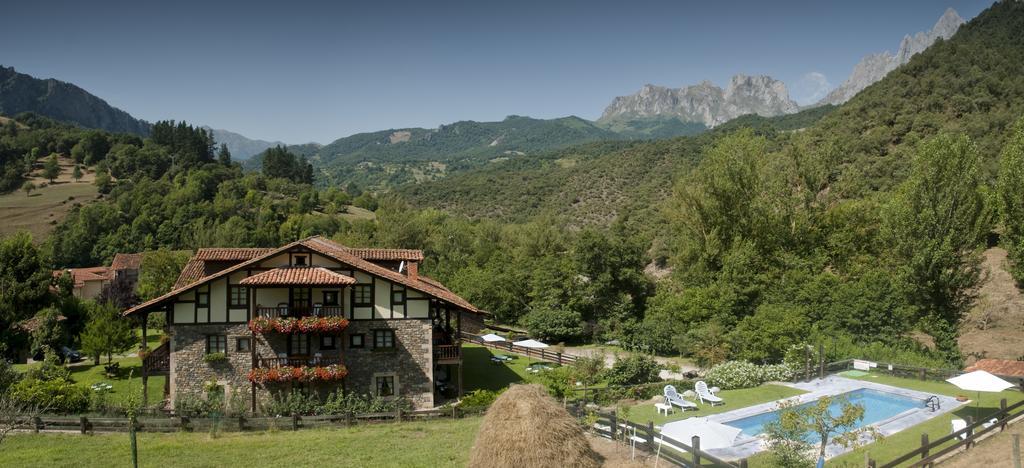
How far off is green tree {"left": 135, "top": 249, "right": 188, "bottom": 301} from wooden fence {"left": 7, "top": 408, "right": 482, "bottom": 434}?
97.7 feet

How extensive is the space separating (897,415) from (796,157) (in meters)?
22.4

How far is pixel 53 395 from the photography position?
20609mm

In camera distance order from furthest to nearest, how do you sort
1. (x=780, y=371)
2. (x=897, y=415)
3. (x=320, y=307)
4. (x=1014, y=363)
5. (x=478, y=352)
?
(x=478, y=352) → (x=780, y=371) → (x=320, y=307) → (x=1014, y=363) → (x=897, y=415)

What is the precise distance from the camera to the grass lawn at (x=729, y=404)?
65.3 feet

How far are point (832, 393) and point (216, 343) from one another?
2322 centimetres

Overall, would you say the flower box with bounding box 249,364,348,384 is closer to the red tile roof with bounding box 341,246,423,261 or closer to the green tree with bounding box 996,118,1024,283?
the red tile roof with bounding box 341,246,423,261

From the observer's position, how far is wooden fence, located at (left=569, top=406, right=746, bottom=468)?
1230 cm

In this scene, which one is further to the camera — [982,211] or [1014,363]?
[982,211]

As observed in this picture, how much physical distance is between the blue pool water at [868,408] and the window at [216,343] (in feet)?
59.9

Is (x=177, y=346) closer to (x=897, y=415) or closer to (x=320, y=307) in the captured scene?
(x=320, y=307)

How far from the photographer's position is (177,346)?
74.1 feet

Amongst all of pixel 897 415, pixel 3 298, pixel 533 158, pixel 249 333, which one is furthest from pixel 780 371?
pixel 533 158

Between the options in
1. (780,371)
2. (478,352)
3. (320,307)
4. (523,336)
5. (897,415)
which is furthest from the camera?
(523,336)

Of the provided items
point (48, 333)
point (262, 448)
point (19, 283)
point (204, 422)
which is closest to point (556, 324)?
point (204, 422)
